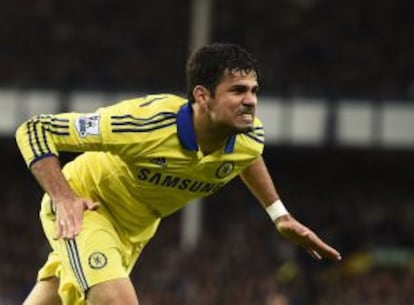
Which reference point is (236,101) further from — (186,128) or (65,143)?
(65,143)

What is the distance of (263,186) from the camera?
846 centimetres

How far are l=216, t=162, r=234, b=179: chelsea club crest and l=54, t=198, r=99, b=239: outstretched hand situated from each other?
897mm

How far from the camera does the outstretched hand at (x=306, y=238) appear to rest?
8148mm

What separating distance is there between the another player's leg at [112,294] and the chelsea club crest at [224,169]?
0.84 meters

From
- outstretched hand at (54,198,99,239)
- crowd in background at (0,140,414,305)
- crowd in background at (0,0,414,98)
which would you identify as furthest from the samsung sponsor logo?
crowd in background at (0,0,414,98)

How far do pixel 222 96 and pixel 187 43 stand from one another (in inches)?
764

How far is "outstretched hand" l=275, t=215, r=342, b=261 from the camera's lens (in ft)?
26.7

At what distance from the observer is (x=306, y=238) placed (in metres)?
8.18

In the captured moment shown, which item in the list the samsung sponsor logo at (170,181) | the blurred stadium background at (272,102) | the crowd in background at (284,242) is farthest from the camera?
the blurred stadium background at (272,102)

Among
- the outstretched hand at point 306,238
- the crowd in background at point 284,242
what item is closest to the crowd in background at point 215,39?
the crowd in background at point 284,242

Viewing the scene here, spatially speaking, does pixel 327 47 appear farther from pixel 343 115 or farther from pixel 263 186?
pixel 263 186

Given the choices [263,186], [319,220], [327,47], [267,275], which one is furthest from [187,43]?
[263,186]

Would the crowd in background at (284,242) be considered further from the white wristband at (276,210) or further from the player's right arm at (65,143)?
the player's right arm at (65,143)

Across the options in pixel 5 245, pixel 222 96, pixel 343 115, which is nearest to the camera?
pixel 222 96
